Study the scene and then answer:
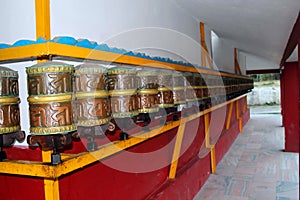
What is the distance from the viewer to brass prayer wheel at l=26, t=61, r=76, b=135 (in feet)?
2.89

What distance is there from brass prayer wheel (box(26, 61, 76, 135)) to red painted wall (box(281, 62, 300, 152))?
14.4 ft

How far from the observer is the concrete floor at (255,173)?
2883mm

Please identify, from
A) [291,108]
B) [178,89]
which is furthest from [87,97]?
[291,108]

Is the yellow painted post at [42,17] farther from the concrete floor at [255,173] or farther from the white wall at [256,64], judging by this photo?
the white wall at [256,64]

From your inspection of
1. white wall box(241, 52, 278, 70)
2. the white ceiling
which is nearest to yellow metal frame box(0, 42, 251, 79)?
the white ceiling

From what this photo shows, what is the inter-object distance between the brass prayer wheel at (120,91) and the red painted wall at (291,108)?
4.06m

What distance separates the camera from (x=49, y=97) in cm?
88

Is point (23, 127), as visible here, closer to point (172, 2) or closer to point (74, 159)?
point (74, 159)

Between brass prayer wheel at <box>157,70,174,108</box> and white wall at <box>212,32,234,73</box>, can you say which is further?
white wall at <box>212,32,234,73</box>

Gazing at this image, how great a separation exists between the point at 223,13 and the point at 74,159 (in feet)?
7.43

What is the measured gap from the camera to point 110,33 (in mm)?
1635

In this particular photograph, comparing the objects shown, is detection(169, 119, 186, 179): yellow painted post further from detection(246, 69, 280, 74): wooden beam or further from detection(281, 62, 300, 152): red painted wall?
detection(246, 69, 280, 74): wooden beam

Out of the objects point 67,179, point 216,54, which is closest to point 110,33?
point 67,179

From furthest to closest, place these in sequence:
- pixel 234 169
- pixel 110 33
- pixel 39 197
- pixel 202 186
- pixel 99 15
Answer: pixel 234 169
pixel 202 186
pixel 110 33
pixel 99 15
pixel 39 197
